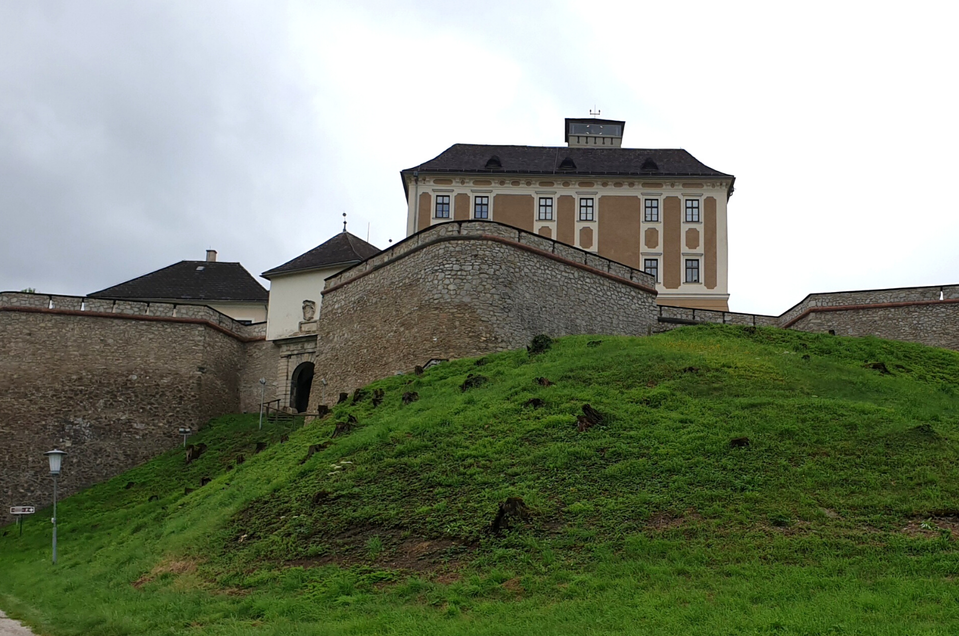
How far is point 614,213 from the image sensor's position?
160 ft

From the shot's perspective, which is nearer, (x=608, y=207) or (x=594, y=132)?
(x=608, y=207)

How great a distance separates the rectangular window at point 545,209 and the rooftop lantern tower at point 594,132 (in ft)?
26.9

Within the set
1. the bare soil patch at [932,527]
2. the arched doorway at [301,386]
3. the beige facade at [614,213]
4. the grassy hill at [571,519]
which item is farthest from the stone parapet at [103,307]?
the bare soil patch at [932,527]

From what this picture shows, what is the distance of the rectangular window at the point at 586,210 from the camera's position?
48.8m

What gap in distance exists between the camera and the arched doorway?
3953 centimetres

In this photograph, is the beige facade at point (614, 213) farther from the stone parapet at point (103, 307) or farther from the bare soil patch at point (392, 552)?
the bare soil patch at point (392, 552)

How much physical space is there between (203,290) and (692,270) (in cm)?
2476

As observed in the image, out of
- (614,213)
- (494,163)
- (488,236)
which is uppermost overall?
(494,163)

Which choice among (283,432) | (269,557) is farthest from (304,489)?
(283,432)

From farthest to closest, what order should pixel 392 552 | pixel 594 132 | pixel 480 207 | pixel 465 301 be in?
1. pixel 594 132
2. pixel 480 207
3. pixel 465 301
4. pixel 392 552

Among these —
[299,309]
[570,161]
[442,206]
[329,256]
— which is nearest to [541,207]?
[570,161]

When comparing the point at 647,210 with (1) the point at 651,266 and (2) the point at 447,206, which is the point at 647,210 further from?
(2) the point at 447,206

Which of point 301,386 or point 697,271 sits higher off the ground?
point 697,271

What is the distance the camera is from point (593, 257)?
3616cm
